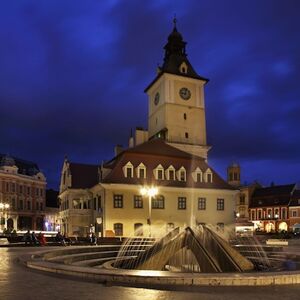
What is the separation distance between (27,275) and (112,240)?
2354 cm

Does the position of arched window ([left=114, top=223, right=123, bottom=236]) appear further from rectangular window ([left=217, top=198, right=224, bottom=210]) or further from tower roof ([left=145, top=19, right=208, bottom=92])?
tower roof ([left=145, top=19, right=208, bottom=92])

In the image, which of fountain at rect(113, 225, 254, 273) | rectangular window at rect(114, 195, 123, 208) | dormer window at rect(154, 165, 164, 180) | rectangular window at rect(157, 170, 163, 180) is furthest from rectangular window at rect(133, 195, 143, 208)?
fountain at rect(113, 225, 254, 273)

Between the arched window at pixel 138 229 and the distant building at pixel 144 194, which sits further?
the arched window at pixel 138 229

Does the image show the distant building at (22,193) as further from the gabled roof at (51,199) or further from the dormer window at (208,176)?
the dormer window at (208,176)

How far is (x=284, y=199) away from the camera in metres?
88.1

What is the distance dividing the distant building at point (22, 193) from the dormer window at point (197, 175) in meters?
44.9

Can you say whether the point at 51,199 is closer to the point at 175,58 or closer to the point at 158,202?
Result: the point at 175,58

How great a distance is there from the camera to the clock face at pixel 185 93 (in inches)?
2657

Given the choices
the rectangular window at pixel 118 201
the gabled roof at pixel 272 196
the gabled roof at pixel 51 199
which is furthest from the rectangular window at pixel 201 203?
the gabled roof at pixel 51 199

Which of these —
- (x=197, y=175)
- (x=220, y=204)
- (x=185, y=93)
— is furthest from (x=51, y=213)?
(x=220, y=204)

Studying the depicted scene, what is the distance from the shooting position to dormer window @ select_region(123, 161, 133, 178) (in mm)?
46969

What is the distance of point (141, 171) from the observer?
47.7 meters

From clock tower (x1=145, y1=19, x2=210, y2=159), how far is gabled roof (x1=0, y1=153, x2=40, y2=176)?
34.9 meters

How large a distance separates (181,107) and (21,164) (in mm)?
45138
